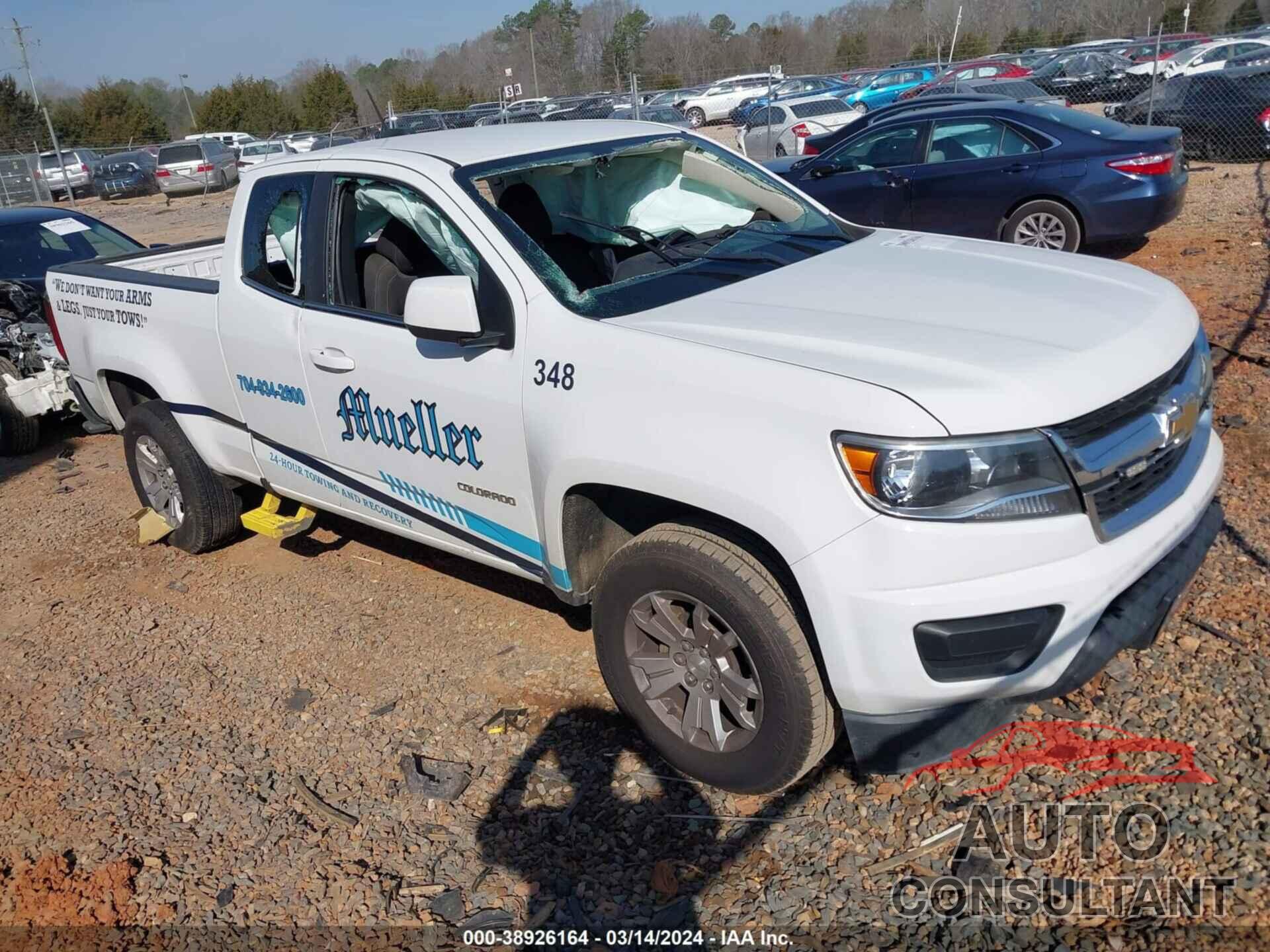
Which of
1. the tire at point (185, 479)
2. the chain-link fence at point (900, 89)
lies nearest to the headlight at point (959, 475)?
the chain-link fence at point (900, 89)

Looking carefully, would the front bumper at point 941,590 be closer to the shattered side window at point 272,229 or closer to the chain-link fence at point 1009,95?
the shattered side window at point 272,229

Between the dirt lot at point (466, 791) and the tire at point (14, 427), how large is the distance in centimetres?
278

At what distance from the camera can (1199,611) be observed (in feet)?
12.4

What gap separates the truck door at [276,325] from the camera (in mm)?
4062

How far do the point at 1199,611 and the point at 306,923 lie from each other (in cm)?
326

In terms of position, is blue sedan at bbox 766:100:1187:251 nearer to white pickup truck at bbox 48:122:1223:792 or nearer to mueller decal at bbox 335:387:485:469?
white pickup truck at bbox 48:122:1223:792

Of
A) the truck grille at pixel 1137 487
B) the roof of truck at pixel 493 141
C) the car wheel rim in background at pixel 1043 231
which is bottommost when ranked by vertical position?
the car wheel rim in background at pixel 1043 231

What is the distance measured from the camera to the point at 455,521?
373 centimetres


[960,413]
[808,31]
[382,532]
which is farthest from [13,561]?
[808,31]

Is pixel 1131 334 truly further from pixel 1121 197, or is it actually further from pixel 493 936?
pixel 1121 197

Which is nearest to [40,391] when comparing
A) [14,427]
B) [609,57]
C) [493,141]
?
[14,427]

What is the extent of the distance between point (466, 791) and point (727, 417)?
1.59 meters

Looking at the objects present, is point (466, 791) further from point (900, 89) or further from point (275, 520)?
point (900, 89)

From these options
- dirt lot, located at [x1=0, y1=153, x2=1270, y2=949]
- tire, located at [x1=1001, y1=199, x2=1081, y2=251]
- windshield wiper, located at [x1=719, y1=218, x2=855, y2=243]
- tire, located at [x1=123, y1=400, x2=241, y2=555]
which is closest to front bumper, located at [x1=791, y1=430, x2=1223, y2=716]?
dirt lot, located at [x1=0, y1=153, x2=1270, y2=949]
